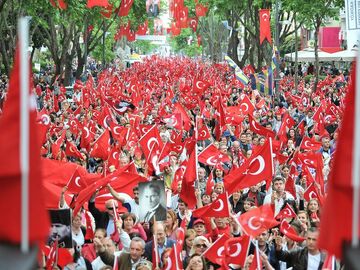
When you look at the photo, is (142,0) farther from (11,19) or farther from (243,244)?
(243,244)

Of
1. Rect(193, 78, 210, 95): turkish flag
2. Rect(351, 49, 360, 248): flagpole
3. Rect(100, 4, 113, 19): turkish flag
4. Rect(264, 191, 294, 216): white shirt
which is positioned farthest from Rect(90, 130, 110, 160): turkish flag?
Rect(100, 4, 113, 19): turkish flag

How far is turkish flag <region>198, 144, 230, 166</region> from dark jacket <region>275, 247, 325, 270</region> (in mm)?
4866

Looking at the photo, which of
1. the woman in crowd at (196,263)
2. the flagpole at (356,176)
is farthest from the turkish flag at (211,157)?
the flagpole at (356,176)

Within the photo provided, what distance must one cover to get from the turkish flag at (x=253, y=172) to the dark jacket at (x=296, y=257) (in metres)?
1.92

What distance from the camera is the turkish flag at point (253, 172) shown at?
1145cm

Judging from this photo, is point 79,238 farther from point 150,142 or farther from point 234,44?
point 234,44

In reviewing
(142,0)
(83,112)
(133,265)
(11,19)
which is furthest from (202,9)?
(133,265)

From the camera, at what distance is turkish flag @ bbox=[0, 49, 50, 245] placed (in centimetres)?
427

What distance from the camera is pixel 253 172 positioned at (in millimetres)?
11648

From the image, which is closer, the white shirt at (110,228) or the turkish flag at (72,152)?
the white shirt at (110,228)

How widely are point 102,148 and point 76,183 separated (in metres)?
4.85

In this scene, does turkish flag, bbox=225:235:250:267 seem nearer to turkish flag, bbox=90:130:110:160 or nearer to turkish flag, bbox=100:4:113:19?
turkish flag, bbox=90:130:110:160

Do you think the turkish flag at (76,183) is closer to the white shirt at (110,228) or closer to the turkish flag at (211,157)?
the white shirt at (110,228)

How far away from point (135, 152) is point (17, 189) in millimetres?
11469
